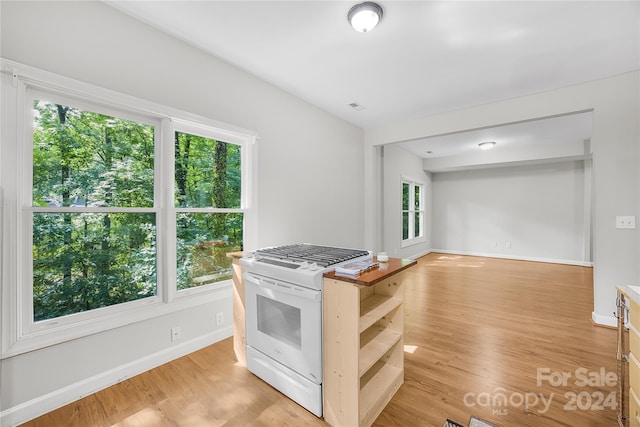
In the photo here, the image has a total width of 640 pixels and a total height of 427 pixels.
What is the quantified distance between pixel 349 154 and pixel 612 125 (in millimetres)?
3044

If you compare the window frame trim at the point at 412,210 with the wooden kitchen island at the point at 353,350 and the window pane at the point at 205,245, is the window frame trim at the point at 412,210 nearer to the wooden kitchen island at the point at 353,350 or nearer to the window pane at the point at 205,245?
the window pane at the point at 205,245

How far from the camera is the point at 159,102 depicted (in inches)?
84.8

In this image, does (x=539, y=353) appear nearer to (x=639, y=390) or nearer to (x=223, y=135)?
(x=639, y=390)

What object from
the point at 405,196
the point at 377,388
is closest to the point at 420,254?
the point at 405,196

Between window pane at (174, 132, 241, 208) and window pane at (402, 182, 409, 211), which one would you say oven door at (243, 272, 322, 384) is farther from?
window pane at (402, 182, 409, 211)

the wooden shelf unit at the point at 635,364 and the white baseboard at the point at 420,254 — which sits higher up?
the wooden shelf unit at the point at 635,364

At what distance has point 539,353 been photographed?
90.4 inches

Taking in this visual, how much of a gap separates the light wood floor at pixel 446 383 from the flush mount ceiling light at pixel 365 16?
2.63 meters

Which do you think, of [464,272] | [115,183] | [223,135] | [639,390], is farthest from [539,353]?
[115,183]

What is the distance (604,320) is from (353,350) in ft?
10.5

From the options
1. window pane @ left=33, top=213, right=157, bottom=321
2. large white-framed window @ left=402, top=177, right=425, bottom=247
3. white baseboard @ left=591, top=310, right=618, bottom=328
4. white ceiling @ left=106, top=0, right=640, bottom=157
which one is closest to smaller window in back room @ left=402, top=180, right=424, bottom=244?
large white-framed window @ left=402, top=177, right=425, bottom=247

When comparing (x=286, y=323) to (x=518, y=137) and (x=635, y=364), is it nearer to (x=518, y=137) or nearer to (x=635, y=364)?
(x=635, y=364)

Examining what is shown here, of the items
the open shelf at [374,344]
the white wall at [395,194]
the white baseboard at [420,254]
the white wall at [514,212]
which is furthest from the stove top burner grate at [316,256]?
the white wall at [514,212]

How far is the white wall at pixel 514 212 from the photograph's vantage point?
19.3 feet
